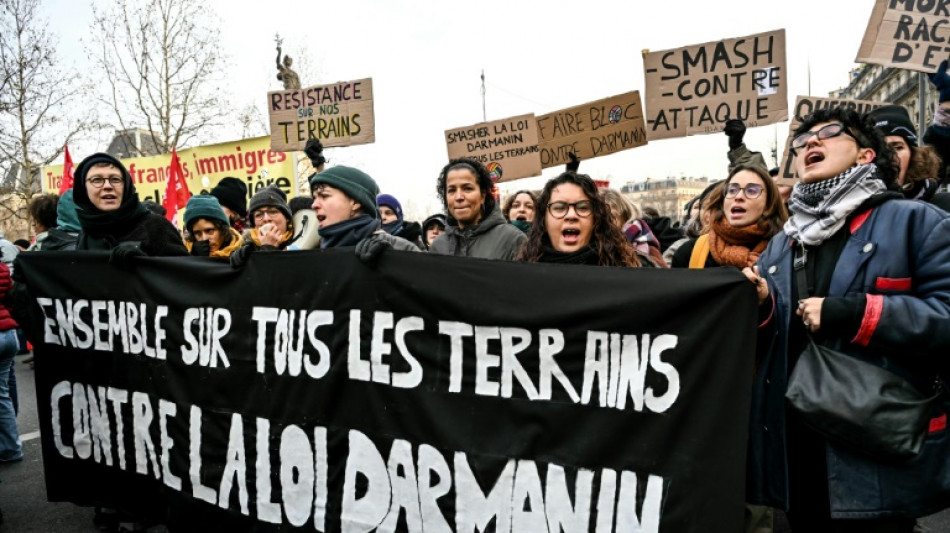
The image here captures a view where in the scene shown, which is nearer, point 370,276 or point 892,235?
point 892,235

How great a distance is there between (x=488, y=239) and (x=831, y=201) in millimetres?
1881

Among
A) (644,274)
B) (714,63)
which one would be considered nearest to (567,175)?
(644,274)

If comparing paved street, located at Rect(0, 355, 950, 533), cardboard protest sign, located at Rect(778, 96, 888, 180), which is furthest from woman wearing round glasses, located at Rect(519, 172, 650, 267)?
paved street, located at Rect(0, 355, 950, 533)

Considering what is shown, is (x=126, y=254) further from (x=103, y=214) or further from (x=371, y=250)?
(x=371, y=250)

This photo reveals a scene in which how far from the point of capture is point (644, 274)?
2062mm

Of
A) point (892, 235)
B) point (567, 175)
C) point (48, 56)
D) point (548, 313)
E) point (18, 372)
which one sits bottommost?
point (18, 372)

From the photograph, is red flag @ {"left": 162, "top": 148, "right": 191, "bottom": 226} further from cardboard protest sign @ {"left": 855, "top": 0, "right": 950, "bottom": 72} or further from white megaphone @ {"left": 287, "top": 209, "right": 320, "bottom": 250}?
cardboard protest sign @ {"left": 855, "top": 0, "right": 950, "bottom": 72}

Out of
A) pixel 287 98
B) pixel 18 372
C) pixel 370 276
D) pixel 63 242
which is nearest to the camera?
pixel 370 276

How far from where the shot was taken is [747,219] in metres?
2.87

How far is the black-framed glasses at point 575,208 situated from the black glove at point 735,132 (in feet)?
7.20

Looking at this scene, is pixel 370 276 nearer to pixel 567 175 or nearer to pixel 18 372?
pixel 567 175

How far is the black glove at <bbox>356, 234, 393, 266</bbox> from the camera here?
8.01ft

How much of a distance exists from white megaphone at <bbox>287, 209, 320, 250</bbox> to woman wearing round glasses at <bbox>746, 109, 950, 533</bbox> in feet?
8.00

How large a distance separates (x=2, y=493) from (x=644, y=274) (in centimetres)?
434
